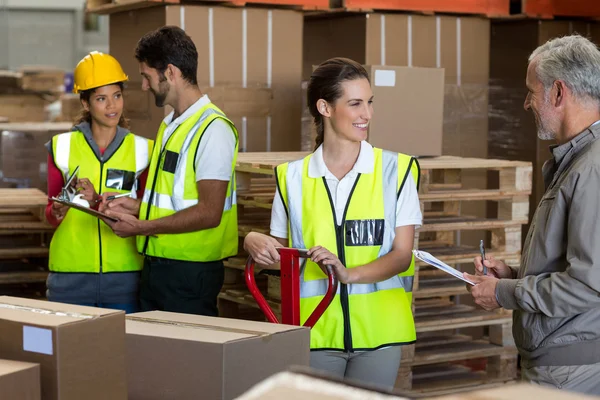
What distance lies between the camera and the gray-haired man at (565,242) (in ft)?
8.66

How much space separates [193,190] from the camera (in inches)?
152

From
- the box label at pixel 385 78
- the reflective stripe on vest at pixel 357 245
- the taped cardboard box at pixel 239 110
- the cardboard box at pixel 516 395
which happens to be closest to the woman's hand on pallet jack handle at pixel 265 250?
the reflective stripe on vest at pixel 357 245

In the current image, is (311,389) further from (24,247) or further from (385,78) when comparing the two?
(24,247)

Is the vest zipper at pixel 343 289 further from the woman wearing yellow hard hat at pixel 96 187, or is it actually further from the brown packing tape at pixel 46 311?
the woman wearing yellow hard hat at pixel 96 187

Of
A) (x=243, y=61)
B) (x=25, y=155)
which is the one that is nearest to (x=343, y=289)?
(x=243, y=61)

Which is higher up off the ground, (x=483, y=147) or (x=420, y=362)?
(x=483, y=147)

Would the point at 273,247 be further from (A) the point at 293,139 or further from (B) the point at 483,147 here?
(B) the point at 483,147

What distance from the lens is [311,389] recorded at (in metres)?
1.49

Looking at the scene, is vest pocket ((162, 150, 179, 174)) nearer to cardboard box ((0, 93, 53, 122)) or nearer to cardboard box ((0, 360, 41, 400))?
cardboard box ((0, 360, 41, 400))

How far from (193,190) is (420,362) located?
1.46 metres

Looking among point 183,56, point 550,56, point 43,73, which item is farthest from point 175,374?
point 43,73

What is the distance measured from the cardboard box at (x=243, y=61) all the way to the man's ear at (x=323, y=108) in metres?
1.80

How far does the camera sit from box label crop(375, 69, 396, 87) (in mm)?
4516

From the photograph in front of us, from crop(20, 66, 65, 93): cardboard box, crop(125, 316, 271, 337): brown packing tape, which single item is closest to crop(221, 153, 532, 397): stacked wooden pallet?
crop(125, 316, 271, 337): brown packing tape
